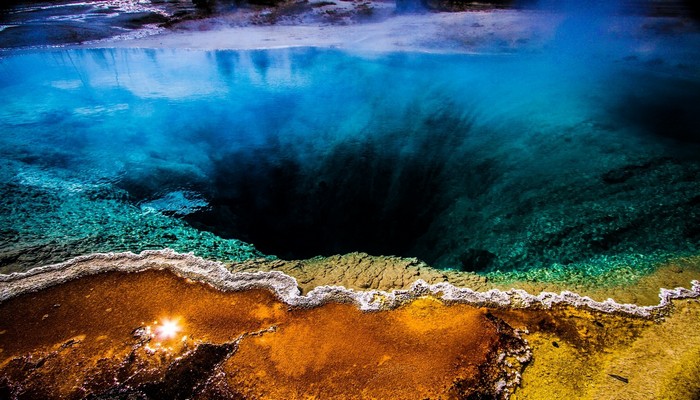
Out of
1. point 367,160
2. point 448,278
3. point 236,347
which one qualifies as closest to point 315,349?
point 236,347

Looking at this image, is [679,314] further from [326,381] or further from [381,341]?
[326,381]

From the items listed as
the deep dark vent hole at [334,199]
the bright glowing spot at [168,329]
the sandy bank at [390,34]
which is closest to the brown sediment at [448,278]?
the bright glowing spot at [168,329]

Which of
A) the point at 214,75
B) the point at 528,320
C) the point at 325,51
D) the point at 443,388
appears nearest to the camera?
the point at 443,388

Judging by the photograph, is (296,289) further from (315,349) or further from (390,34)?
(390,34)

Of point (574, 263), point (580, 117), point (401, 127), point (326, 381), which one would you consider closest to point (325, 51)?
point (401, 127)

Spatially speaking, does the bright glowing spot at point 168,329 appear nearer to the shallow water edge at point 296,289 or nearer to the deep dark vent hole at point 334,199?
the shallow water edge at point 296,289

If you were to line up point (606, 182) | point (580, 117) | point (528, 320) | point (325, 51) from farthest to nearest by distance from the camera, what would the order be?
point (325, 51) < point (580, 117) < point (606, 182) < point (528, 320)

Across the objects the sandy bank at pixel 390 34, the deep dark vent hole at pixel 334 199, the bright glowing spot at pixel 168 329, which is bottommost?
the deep dark vent hole at pixel 334 199
